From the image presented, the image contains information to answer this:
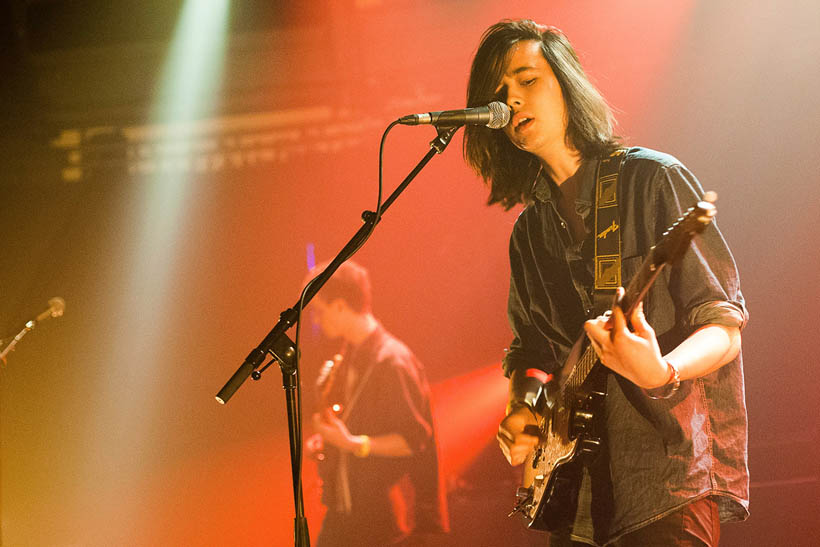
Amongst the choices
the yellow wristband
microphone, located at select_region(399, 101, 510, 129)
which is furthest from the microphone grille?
the yellow wristband

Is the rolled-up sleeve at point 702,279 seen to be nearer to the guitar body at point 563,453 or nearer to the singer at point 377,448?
the guitar body at point 563,453

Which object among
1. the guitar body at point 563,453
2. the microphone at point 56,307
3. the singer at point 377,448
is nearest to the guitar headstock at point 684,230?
the guitar body at point 563,453

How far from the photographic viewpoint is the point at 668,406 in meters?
1.80

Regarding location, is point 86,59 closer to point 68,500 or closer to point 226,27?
point 226,27

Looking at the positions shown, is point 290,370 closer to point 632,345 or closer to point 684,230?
point 632,345

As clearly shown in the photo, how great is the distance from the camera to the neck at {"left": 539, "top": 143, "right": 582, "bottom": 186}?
226cm

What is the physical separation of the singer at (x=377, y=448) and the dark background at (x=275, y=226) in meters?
0.11

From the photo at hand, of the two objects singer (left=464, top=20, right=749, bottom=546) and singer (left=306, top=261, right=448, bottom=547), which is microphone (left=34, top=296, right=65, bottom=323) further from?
singer (left=464, top=20, right=749, bottom=546)

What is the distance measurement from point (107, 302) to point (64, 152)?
93 cm

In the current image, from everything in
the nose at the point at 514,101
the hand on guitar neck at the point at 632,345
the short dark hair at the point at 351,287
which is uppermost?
the nose at the point at 514,101

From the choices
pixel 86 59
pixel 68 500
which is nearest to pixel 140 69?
pixel 86 59

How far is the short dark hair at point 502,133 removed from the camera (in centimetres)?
228

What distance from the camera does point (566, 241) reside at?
2236mm

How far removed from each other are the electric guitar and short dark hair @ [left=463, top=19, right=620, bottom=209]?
623 mm
